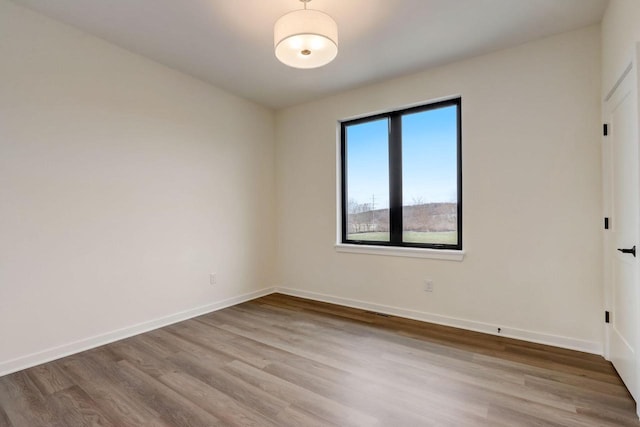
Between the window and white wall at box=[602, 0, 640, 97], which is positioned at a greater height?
white wall at box=[602, 0, 640, 97]

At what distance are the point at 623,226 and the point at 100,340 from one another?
13.7 ft

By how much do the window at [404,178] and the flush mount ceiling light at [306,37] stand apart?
1688mm

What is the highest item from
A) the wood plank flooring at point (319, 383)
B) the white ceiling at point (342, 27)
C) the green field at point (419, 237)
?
the white ceiling at point (342, 27)

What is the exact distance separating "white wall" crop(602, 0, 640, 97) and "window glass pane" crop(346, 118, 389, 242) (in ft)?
6.43

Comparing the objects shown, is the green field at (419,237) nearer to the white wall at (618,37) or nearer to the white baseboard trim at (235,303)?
the white baseboard trim at (235,303)

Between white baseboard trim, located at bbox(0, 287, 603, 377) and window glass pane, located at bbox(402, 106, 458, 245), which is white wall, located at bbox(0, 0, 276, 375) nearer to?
white baseboard trim, located at bbox(0, 287, 603, 377)

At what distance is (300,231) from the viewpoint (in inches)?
Answer: 171

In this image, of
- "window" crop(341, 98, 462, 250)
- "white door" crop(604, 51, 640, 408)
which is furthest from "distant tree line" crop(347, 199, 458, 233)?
→ "white door" crop(604, 51, 640, 408)

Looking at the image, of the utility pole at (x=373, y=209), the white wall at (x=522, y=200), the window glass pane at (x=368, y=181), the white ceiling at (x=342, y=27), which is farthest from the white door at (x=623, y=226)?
the utility pole at (x=373, y=209)

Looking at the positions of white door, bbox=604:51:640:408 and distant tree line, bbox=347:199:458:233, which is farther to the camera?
distant tree line, bbox=347:199:458:233

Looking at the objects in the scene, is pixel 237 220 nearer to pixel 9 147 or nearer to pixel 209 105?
pixel 209 105

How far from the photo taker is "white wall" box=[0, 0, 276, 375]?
7.56 ft

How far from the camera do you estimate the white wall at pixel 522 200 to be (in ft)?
8.34

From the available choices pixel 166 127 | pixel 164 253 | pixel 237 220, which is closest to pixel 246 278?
pixel 237 220
